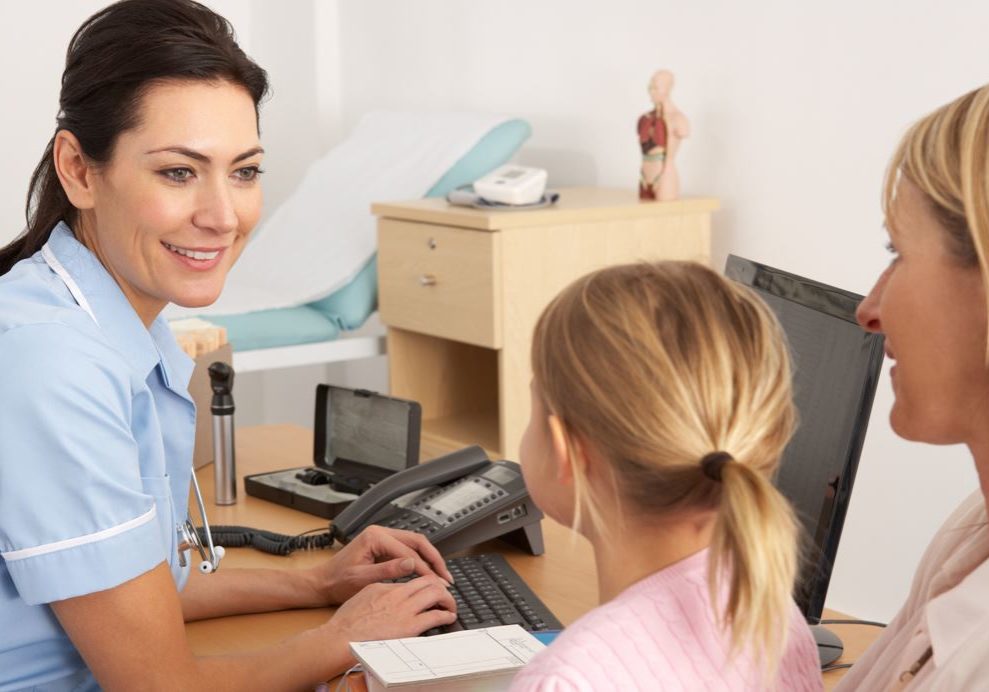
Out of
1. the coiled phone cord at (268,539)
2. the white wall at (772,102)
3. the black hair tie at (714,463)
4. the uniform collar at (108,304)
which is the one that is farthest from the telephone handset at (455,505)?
the white wall at (772,102)

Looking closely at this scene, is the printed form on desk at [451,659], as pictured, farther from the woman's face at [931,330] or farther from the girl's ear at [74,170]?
the girl's ear at [74,170]

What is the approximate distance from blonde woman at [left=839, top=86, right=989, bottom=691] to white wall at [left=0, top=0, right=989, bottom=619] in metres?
1.83

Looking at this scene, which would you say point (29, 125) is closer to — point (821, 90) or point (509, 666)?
point (821, 90)

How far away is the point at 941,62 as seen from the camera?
2.76 metres

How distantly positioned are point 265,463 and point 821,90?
1.58 m

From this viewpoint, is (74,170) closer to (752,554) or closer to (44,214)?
(44,214)

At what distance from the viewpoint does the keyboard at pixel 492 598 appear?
4.76 feet

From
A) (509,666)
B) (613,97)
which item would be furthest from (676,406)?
(613,97)

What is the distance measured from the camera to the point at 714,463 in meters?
0.95

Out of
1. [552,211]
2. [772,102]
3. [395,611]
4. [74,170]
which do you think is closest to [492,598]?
[395,611]

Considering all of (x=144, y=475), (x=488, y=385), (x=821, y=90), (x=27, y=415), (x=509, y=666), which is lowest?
(x=488, y=385)

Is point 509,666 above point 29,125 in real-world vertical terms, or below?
below

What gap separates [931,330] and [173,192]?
0.82 m

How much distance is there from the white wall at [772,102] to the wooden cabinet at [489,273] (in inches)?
7.5
